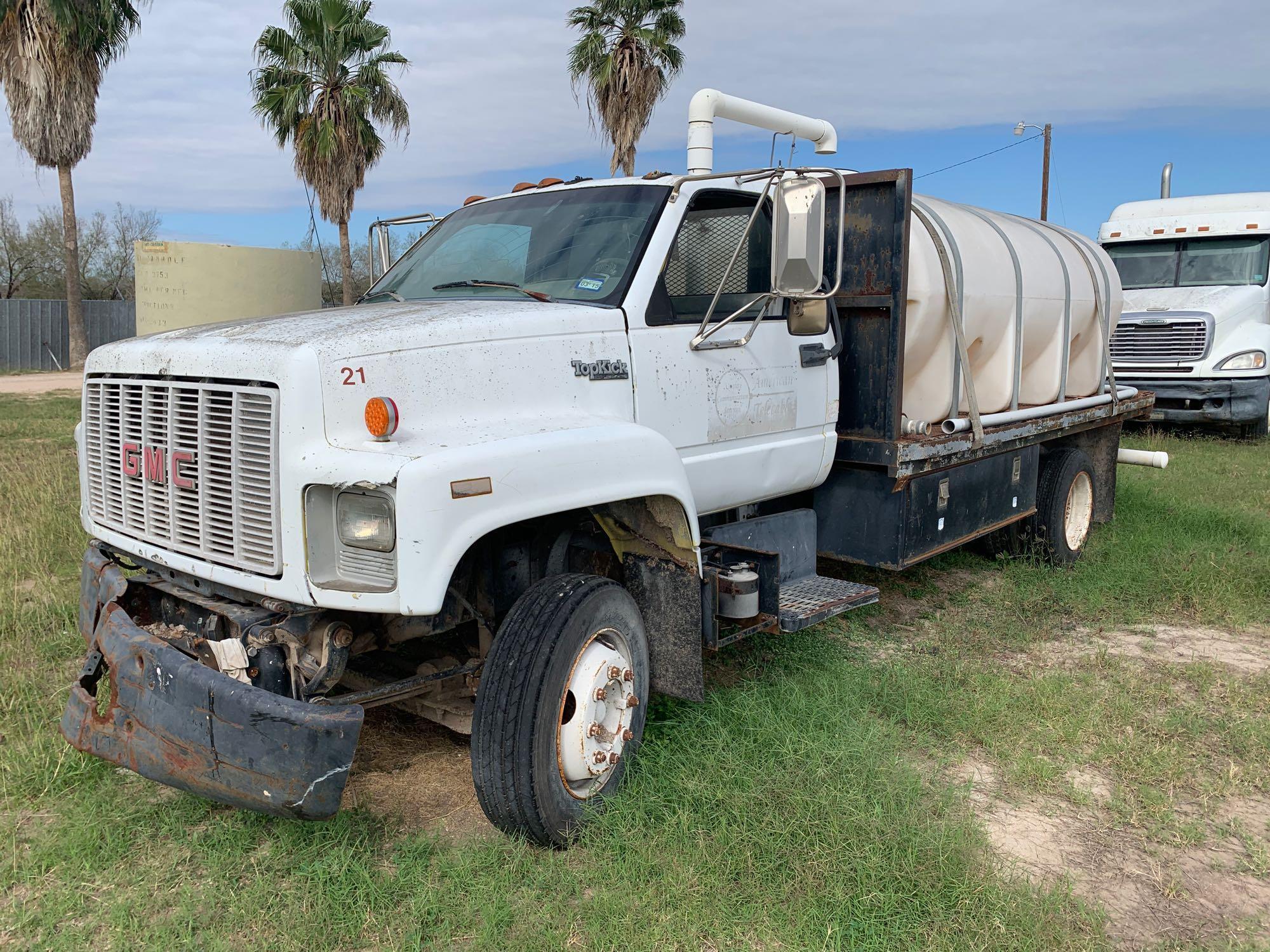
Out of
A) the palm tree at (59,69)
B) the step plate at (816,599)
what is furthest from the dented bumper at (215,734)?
the palm tree at (59,69)

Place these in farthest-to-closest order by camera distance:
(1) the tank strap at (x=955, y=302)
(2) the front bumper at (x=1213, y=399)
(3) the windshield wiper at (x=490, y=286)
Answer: (2) the front bumper at (x=1213, y=399) < (1) the tank strap at (x=955, y=302) < (3) the windshield wiper at (x=490, y=286)

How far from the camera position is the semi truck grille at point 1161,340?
1342 centimetres

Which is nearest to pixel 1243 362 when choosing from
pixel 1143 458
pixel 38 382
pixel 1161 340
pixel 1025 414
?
pixel 1161 340

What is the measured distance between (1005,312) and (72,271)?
2708 cm

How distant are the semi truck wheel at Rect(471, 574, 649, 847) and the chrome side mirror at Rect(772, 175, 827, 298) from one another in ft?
4.40

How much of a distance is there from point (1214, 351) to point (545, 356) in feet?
41.9

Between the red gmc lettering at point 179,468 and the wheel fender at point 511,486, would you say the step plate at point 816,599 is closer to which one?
the wheel fender at point 511,486

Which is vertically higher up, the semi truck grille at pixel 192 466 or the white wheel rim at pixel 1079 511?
the semi truck grille at pixel 192 466

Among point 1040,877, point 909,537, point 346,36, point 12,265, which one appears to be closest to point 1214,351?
point 909,537

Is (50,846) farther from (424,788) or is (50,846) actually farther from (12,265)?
(12,265)

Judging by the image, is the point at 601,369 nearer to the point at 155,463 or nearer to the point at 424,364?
the point at 424,364

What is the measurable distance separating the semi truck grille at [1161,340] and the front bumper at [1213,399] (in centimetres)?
34

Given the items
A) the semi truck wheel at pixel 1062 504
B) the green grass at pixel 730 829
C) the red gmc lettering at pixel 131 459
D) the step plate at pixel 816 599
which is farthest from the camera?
the semi truck wheel at pixel 1062 504

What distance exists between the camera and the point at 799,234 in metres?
3.79
